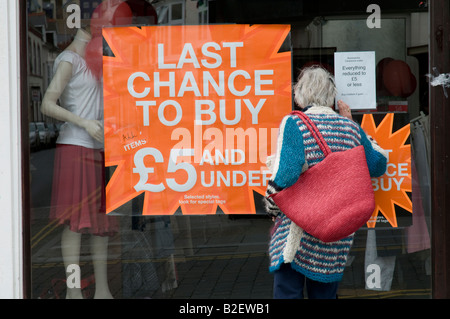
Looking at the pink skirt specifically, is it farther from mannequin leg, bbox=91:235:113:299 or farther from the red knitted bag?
the red knitted bag

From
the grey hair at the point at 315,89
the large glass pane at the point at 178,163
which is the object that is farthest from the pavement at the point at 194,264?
the grey hair at the point at 315,89

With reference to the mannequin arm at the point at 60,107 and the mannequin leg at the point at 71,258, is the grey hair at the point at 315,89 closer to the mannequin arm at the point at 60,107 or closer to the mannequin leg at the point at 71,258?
the mannequin arm at the point at 60,107

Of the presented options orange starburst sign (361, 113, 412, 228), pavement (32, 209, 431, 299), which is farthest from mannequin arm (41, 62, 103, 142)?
orange starburst sign (361, 113, 412, 228)

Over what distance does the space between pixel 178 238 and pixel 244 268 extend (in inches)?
18.8

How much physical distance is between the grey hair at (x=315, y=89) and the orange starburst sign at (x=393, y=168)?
1.97ft

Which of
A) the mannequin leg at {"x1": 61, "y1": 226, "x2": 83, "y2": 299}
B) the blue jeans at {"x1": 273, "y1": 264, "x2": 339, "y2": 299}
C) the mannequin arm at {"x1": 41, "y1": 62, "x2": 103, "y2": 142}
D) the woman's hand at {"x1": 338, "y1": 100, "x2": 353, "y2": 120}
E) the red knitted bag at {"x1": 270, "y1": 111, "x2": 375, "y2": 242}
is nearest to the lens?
the red knitted bag at {"x1": 270, "y1": 111, "x2": 375, "y2": 242}

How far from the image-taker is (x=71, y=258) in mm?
4527

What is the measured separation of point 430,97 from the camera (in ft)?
13.8

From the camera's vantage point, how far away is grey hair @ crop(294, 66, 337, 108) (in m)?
3.75

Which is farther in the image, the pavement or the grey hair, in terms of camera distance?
the pavement

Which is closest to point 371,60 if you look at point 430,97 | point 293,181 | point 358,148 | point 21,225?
point 430,97

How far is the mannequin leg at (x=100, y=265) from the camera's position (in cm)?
454
